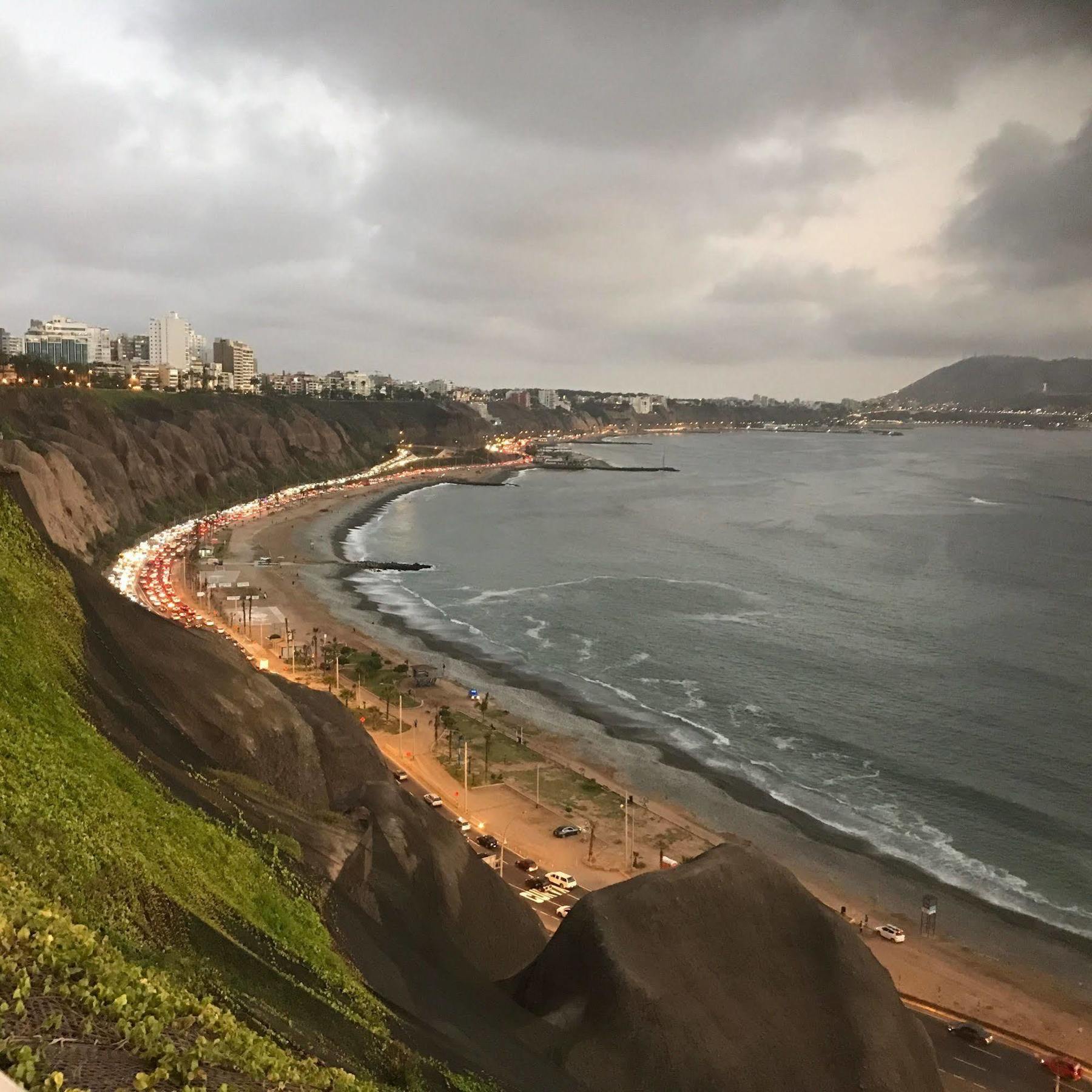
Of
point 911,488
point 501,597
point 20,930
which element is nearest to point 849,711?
point 501,597

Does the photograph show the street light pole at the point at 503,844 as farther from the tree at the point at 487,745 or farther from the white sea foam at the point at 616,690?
the white sea foam at the point at 616,690

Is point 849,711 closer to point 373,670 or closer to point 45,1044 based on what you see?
point 373,670

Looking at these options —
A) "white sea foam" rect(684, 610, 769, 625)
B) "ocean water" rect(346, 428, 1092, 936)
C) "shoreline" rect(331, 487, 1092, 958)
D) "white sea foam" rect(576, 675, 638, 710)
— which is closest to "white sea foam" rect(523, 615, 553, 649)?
"ocean water" rect(346, 428, 1092, 936)

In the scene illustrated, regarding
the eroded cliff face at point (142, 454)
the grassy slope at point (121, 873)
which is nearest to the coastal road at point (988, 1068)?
the grassy slope at point (121, 873)

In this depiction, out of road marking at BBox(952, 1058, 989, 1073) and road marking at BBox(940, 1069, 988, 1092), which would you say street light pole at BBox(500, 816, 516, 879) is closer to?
road marking at BBox(940, 1069, 988, 1092)

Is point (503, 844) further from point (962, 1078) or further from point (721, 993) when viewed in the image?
point (721, 993)

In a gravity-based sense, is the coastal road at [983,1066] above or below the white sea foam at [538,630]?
below
